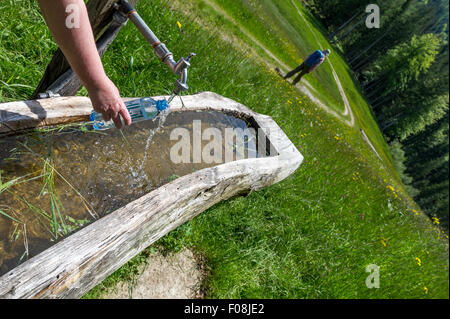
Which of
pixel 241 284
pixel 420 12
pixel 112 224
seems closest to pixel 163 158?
pixel 112 224

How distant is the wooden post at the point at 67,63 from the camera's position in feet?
6.98

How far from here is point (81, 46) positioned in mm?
1297

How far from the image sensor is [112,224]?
166 centimetres

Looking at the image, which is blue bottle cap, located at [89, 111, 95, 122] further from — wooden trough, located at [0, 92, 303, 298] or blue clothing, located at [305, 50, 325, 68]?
blue clothing, located at [305, 50, 325, 68]

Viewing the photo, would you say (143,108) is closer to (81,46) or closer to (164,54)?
(164,54)

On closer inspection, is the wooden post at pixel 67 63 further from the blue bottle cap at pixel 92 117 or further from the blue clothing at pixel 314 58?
the blue clothing at pixel 314 58

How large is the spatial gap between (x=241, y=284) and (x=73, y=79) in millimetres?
2634

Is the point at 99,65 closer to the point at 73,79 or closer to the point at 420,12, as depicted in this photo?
the point at 73,79

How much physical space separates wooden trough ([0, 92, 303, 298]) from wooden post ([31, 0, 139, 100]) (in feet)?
0.60

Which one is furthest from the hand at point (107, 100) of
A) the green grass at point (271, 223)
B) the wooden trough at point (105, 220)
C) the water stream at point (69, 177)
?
the green grass at point (271, 223)

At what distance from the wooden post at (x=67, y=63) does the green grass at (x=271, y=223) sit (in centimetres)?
46

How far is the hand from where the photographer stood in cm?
147

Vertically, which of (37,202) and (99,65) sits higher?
(99,65)

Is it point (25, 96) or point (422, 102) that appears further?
point (422, 102)
